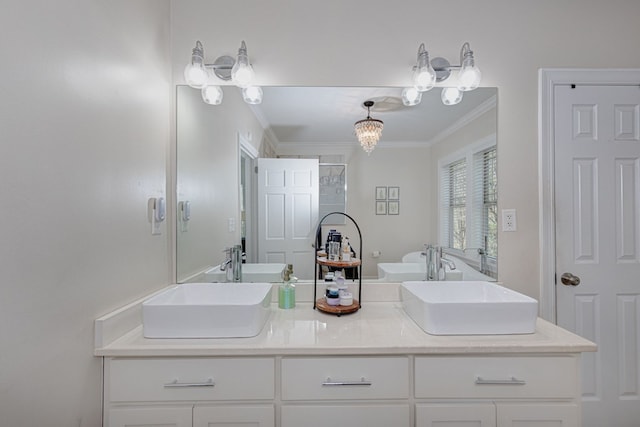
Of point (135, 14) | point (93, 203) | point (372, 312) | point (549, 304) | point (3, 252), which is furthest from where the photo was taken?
point (549, 304)

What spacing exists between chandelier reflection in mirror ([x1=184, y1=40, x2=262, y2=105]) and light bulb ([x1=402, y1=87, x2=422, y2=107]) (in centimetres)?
77

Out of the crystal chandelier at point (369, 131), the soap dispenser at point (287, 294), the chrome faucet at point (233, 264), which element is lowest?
the soap dispenser at point (287, 294)

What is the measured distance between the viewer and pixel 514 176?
154 cm

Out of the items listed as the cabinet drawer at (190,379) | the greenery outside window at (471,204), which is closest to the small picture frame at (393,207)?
the greenery outside window at (471,204)

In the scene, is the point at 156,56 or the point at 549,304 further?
the point at 549,304

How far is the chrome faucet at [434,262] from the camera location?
1.55 meters

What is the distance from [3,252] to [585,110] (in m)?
2.40

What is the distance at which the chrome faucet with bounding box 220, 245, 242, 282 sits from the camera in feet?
5.08

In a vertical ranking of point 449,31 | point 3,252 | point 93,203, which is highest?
point 449,31

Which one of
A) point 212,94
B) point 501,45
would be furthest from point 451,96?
point 212,94

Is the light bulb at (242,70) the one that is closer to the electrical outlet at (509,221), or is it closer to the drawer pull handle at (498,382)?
the electrical outlet at (509,221)

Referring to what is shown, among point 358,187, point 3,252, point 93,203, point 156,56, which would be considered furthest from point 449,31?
point 3,252

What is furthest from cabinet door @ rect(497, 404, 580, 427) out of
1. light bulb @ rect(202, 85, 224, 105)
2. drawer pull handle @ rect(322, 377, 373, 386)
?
light bulb @ rect(202, 85, 224, 105)

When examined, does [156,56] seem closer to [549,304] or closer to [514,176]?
[514,176]
